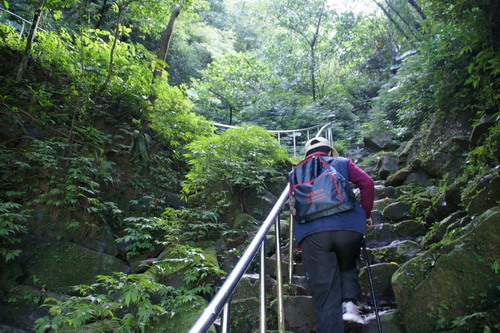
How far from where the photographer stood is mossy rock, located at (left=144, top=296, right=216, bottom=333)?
3.10 metres

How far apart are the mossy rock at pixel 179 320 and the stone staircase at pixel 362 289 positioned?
0.41 meters

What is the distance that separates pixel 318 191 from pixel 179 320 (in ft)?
6.18

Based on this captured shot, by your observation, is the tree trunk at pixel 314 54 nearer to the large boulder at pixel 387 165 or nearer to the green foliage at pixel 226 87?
the green foliage at pixel 226 87

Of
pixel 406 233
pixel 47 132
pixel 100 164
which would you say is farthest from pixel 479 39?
pixel 47 132

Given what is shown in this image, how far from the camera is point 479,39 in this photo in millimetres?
4914

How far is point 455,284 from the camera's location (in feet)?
8.20

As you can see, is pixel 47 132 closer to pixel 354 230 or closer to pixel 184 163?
pixel 184 163

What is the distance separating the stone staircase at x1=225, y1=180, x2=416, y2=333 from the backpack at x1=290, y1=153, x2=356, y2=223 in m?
0.54

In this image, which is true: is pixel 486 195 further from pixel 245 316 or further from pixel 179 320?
pixel 179 320

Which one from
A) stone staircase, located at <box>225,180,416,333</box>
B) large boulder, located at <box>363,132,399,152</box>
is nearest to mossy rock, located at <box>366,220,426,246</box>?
stone staircase, located at <box>225,180,416,333</box>

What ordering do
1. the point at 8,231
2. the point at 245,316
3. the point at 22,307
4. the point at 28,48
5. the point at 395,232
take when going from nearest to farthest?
the point at 245,316, the point at 22,307, the point at 8,231, the point at 395,232, the point at 28,48

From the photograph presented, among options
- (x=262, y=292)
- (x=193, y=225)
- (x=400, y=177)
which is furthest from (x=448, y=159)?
(x=262, y=292)

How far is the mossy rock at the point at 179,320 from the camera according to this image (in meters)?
3.10

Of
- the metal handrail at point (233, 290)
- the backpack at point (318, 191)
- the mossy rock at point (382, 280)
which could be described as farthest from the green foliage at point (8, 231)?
the mossy rock at point (382, 280)
